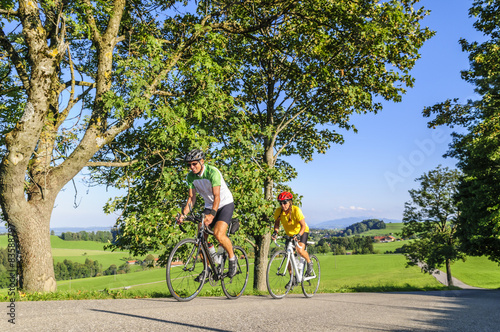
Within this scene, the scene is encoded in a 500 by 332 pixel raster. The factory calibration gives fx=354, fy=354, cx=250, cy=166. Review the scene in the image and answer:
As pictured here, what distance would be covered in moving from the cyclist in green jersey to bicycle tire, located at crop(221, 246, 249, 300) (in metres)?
0.62

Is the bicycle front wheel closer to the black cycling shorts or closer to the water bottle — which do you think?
the water bottle

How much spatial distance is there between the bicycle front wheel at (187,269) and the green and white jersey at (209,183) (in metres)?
0.79

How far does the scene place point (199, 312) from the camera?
16.7 feet

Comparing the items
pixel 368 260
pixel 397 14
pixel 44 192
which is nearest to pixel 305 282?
pixel 44 192

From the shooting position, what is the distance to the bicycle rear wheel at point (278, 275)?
7.64 metres

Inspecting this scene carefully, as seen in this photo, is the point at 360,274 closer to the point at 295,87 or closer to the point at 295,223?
the point at 295,87

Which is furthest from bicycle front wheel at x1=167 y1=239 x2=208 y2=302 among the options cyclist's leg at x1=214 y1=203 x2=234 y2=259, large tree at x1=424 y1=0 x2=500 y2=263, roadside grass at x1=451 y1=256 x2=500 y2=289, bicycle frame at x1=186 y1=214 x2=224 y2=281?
roadside grass at x1=451 y1=256 x2=500 y2=289

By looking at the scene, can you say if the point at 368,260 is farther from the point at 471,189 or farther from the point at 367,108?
the point at 367,108

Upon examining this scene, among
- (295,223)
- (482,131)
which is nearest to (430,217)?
(482,131)

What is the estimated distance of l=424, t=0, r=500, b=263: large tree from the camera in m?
17.1

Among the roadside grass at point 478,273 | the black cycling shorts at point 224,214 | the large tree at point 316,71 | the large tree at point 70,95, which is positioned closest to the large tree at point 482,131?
the large tree at point 316,71

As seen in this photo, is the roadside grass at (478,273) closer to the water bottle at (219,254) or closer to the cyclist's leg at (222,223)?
the water bottle at (219,254)

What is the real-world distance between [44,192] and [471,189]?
25209mm

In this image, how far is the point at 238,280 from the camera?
6945 millimetres
